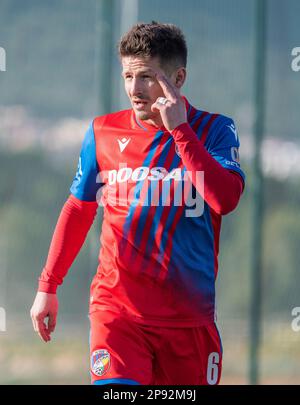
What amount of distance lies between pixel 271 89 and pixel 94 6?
1429mm

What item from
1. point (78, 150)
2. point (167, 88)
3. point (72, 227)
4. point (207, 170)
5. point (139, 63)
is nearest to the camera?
point (207, 170)

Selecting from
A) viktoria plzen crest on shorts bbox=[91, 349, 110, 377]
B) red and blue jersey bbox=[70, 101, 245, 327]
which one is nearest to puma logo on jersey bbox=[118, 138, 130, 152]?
red and blue jersey bbox=[70, 101, 245, 327]

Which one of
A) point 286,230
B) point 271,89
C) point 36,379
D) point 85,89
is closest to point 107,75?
point 85,89

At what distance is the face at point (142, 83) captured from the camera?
398 centimetres

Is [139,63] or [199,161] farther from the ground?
[139,63]

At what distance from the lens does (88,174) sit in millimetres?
4207

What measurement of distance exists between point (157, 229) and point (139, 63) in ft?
2.29

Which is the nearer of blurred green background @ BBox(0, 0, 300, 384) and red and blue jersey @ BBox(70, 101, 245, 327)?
red and blue jersey @ BBox(70, 101, 245, 327)

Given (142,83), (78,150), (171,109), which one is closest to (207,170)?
(171,109)

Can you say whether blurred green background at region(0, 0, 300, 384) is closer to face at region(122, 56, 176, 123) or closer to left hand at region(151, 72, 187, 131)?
face at region(122, 56, 176, 123)

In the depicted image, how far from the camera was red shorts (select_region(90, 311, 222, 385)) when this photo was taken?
3934mm

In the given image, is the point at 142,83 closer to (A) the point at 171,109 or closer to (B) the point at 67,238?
(A) the point at 171,109

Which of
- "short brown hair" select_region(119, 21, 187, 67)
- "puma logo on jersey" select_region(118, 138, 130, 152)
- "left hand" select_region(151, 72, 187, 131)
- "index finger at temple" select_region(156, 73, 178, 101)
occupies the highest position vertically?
"short brown hair" select_region(119, 21, 187, 67)

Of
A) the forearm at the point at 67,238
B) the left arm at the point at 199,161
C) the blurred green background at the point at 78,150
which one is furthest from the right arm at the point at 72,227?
the blurred green background at the point at 78,150
